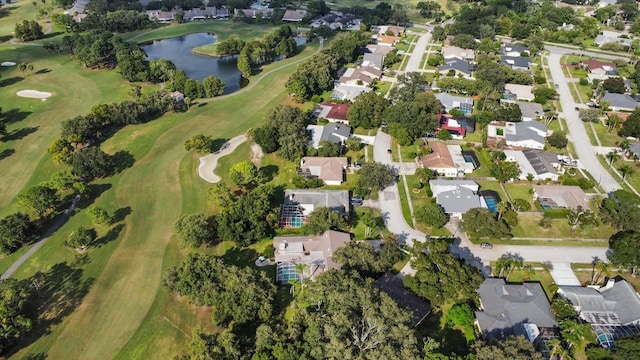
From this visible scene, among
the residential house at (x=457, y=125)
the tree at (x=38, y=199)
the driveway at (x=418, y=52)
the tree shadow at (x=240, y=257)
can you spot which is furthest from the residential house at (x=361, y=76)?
the tree at (x=38, y=199)

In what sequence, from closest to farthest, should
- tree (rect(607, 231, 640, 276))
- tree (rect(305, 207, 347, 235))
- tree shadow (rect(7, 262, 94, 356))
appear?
1. tree shadow (rect(7, 262, 94, 356))
2. tree (rect(607, 231, 640, 276))
3. tree (rect(305, 207, 347, 235))

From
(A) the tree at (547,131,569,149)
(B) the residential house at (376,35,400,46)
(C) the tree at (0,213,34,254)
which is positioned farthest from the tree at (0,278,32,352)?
(B) the residential house at (376,35,400,46)

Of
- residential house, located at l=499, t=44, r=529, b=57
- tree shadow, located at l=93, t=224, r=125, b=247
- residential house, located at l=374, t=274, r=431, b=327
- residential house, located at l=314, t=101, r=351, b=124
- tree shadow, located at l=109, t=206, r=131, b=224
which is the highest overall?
residential house, located at l=499, t=44, r=529, b=57

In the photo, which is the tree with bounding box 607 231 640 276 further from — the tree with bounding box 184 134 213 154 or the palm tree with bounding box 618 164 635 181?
the tree with bounding box 184 134 213 154

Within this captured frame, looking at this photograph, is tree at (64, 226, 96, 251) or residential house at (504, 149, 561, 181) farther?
residential house at (504, 149, 561, 181)

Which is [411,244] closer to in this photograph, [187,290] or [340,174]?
[340,174]

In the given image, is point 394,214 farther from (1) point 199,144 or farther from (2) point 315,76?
(2) point 315,76

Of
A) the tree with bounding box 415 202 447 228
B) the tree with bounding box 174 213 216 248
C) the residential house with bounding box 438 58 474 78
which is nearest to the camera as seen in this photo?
the tree with bounding box 174 213 216 248

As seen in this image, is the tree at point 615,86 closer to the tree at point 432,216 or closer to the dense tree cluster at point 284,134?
the tree at point 432,216
